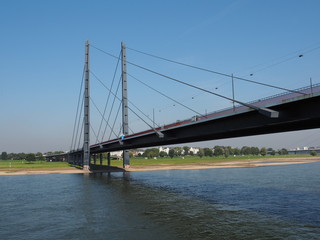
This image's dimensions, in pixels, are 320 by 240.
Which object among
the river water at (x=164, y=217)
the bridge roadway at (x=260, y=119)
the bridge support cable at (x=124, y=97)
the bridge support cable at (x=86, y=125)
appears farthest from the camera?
the bridge support cable at (x=86, y=125)

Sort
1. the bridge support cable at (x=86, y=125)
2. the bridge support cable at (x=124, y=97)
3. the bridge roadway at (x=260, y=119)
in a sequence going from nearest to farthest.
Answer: the bridge roadway at (x=260, y=119) → the bridge support cable at (x=124, y=97) → the bridge support cable at (x=86, y=125)

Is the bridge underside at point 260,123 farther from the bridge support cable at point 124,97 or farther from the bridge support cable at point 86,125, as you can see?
the bridge support cable at point 86,125

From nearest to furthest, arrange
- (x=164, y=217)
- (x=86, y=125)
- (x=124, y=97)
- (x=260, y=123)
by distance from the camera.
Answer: (x=164, y=217) < (x=260, y=123) < (x=124, y=97) < (x=86, y=125)

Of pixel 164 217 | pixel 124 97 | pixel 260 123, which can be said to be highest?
pixel 124 97

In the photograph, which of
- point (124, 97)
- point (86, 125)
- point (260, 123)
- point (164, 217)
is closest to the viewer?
point (164, 217)

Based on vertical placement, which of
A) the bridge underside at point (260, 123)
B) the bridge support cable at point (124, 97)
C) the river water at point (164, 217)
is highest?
the bridge support cable at point (124, 97)

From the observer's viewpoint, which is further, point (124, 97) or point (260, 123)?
point (124, 97)

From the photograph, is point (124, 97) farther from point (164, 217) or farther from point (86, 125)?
point (164, 217)

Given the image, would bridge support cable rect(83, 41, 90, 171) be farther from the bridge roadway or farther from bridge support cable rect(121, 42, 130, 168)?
the bridge roadway

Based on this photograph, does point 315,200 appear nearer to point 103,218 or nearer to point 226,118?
point 226,118

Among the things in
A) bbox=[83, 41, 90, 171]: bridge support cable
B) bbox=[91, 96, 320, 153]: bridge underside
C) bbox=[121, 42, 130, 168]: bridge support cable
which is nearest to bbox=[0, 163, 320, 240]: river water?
bbox=[91, 96, 320, 153]: bridge underside

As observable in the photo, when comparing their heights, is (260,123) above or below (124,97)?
below

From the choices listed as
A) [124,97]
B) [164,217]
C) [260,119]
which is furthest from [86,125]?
[260,119]

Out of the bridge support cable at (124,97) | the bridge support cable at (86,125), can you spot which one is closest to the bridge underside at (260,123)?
the bridge support cable at (124,97)
